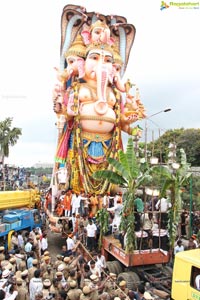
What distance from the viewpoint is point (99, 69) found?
14625 mm

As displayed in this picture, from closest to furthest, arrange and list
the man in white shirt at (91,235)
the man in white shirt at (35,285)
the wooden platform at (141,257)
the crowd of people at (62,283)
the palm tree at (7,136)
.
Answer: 1. the crowd of people at (62,283)
2. the man in white shirt at (35,285)
3. the wooden platform at (141,257)
4. the man in white shirt at (91,235)
5. the palm tree at (7,136)

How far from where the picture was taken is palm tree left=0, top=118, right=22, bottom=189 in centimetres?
2970

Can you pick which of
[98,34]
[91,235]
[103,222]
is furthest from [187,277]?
[98,34]

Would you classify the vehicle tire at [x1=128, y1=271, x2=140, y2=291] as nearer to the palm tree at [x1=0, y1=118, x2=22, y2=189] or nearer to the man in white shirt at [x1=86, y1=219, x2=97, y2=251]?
the man in white shirt at [x1=86, y1=219, x2=97, y2=251]

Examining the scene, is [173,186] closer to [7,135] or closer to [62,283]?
[62,283]

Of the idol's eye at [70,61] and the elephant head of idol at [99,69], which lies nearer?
the elephant head of idol at [99,69]

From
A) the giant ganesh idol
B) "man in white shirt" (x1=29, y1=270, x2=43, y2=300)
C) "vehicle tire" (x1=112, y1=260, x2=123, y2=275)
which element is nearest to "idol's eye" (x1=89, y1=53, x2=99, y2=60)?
the giant ganesh idol

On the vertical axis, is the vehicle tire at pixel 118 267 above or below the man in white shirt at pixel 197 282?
below

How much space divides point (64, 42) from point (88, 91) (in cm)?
324

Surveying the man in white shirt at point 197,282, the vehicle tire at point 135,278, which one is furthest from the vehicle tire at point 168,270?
the man in white shirt at point 197,282

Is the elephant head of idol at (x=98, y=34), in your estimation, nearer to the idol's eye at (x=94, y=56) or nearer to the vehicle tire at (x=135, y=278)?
the idol's eye at (x=94, y=56)

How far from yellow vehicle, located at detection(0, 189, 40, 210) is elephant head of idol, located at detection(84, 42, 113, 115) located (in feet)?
15.0

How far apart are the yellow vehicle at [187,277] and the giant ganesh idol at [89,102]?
8.61 metres

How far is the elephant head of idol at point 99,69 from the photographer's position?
575 inches
